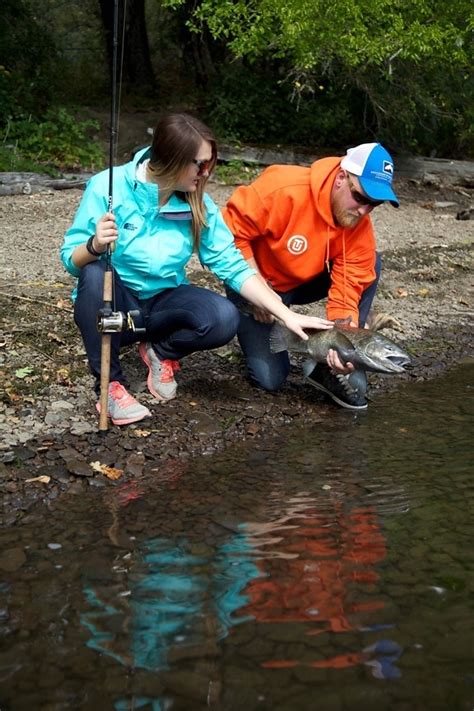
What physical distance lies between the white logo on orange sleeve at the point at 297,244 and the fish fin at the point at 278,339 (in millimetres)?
491

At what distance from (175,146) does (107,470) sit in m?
1.61

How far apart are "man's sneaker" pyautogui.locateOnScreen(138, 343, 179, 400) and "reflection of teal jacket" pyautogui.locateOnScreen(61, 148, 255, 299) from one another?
0.35 metres

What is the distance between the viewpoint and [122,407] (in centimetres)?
459

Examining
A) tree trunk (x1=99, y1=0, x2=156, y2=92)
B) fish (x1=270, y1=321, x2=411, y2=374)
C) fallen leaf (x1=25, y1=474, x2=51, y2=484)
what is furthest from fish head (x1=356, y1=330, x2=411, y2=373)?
tree trunk (x1=99, y1=0, x2=156, y2=92)

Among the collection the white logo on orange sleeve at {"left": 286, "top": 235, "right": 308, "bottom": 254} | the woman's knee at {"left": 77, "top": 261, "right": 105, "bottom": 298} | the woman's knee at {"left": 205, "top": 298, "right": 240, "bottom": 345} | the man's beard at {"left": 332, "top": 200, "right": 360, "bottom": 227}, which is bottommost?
the woman's knee at {"left": 205, "top": 298, "right": 240, "bottom": 345}

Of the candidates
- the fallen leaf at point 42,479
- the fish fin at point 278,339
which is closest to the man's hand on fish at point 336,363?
the fish fin at point 278,339

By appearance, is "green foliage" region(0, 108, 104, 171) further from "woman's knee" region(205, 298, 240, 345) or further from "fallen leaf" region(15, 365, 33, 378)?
"woman's knee" region(205, 298, 240, 345)

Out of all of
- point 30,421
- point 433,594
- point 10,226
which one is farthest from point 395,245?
point 433,594

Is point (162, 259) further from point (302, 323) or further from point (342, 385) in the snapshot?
point (342, 385)

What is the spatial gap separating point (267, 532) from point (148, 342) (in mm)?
1677

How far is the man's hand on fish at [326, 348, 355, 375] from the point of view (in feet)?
15.2

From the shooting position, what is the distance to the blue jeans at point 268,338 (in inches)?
210

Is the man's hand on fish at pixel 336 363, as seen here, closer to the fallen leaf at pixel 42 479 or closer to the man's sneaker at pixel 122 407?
the man's sneaker at pixel 122 407

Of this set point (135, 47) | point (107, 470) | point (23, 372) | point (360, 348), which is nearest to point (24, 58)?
point (135, 47)
